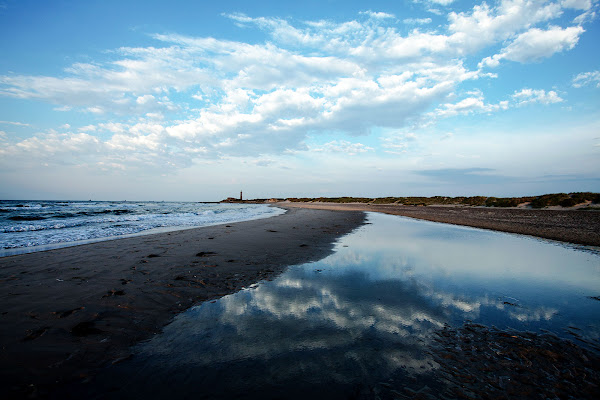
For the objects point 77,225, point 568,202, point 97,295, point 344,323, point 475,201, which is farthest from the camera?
point 475,201

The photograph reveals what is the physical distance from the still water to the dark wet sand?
0.47 m

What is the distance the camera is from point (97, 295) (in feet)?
15.9

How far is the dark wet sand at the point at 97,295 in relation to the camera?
289 cm

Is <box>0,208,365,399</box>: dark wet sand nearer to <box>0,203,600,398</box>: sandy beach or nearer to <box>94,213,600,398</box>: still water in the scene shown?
<box>0,203,600,398</box>: sandy beach

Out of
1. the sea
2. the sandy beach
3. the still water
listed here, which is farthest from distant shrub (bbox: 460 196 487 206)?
the sandy beach

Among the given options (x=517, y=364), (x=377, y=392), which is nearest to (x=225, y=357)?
(x=377, y=392)

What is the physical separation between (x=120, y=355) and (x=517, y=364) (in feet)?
14.7

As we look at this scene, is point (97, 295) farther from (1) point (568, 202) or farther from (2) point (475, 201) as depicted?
(2) point (475, 201)

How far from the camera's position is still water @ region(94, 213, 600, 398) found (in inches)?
102

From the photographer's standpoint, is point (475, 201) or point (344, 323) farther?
point (475, 201)

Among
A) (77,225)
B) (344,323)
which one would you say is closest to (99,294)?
(344,323)

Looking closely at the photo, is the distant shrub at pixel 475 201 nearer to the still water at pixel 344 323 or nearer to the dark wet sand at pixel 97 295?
the still water at pixel 344 323

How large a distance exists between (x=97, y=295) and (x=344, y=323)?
4520 mm

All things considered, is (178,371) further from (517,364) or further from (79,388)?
(517,364)
